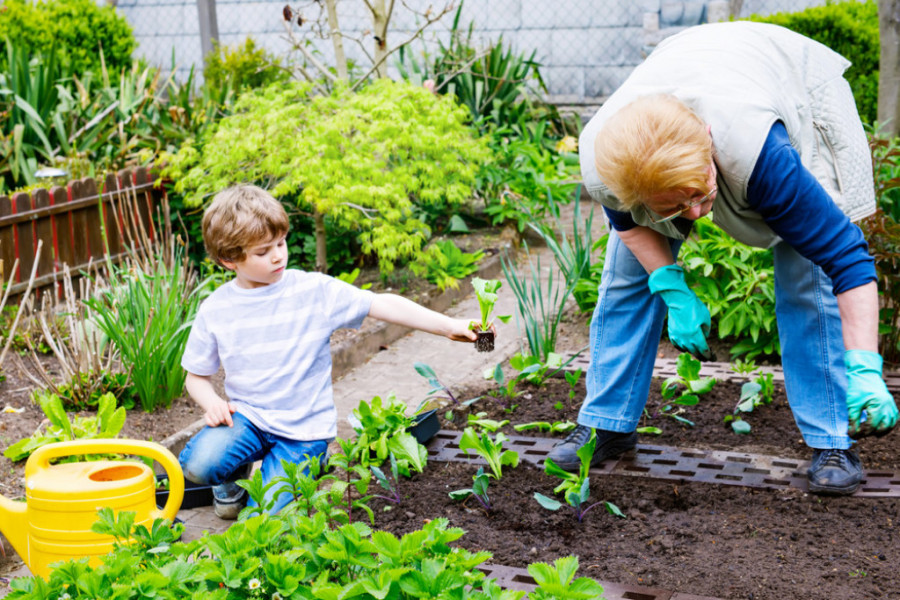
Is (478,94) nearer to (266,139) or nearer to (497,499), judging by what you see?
(266,139)

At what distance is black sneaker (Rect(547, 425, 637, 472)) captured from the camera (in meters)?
3.08

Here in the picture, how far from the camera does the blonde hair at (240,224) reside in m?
2.68

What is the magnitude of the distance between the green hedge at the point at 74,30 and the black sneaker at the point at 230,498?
6662 millimetres

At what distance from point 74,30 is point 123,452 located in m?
8.16

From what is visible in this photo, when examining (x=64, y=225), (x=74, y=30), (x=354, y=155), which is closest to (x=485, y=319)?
(x=354, y=155)

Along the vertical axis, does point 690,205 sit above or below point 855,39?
below

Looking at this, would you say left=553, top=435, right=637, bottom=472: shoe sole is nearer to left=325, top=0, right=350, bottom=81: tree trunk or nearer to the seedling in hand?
the seedling in hand

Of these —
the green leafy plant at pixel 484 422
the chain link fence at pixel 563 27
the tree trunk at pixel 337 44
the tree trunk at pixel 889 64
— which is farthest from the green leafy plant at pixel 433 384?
the chain link fence at pixel 563 27

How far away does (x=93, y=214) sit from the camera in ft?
17.6

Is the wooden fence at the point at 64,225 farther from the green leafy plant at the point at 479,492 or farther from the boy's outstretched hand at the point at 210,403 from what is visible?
the green leafy plant at the point at 479,492

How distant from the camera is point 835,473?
2.79m

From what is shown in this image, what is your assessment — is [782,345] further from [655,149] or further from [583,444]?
[655,149]

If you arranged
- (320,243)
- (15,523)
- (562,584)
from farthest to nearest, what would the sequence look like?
1. (320,243)
2. (15,523)
3. (562,584)

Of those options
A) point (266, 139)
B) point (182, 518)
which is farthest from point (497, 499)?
point (266, 139)
